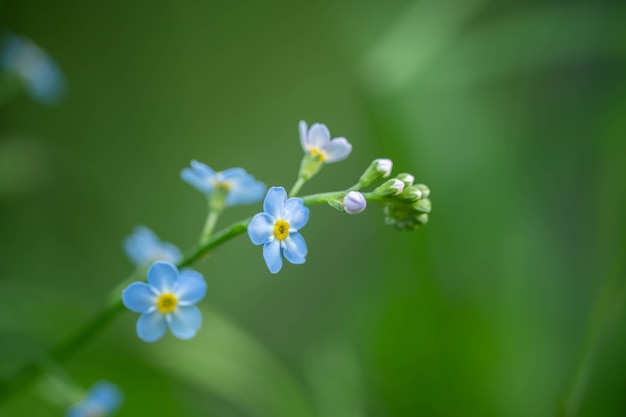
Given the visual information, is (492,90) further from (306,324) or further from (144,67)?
(144,67)

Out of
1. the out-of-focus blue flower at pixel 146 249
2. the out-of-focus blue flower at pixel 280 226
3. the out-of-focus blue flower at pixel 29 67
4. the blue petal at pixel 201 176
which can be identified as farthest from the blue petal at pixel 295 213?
the out-of-focus blue flower at pixel 29 67

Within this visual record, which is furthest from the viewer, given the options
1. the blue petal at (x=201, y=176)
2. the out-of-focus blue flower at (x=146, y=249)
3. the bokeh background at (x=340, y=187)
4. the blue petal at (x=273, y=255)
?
the bokeh background at (x=340, y=187)

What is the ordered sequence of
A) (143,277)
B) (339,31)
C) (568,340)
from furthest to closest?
(339,31) < (568,340) < (143,277)

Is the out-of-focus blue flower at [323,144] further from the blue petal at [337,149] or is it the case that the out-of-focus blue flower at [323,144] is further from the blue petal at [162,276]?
the blue petal at [162,276]


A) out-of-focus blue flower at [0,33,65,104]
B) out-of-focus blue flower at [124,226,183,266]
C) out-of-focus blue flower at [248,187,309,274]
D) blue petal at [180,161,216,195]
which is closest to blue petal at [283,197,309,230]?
out-of-focus blue flower at [248,187,309,274]

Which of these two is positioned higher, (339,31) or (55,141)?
(339,31)

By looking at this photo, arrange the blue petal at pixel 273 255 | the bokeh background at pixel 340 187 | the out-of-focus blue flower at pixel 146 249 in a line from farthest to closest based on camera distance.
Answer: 1. the bokeh background at pixel 340 187
2. the out-of-focus blue flower at pixel 146 249
3. the blue petal at pixel 273 255

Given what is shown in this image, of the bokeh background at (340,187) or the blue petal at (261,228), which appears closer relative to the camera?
the blue petal at (261,228)

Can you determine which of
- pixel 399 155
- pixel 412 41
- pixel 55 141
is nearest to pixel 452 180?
pixel 399 155

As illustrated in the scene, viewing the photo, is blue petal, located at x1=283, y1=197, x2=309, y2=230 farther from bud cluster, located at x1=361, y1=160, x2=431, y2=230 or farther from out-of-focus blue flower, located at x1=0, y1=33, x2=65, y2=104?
out-of-focus blue flower, located at x1=0, y1=33, x2=65, y2=104
